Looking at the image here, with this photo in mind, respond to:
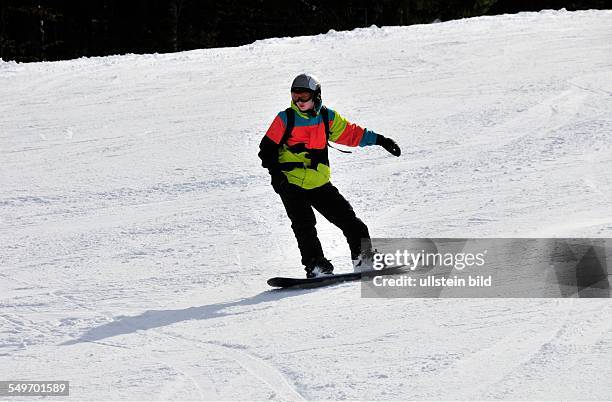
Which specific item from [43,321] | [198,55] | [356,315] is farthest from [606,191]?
[198,55]

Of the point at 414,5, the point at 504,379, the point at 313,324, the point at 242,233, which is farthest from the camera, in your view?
the point at 414,5

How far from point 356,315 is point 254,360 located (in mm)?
913

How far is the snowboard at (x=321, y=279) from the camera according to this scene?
22.5 feet

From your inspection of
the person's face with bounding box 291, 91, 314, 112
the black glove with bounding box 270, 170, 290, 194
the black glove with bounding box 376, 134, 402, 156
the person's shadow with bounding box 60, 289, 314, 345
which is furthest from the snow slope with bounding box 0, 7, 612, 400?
the person's face with bounding box 291, 91, 314, 112

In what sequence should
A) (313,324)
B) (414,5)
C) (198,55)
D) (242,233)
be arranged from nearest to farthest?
(313,324), (242,233), (198,55), (414,5)

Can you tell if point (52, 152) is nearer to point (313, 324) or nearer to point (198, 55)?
point (198, 55)

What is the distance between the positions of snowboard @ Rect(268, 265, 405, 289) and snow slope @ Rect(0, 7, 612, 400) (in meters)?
0.11

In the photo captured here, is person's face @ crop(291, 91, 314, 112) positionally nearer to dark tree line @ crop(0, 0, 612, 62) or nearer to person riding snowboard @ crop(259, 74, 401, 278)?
person riding snowboard @ crop(259, 74, 401, 278)

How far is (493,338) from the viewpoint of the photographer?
5.47 metres

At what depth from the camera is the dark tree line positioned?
26031 mm

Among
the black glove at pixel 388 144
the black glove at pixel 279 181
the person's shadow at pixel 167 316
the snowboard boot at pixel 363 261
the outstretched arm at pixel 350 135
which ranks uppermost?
the outstretched arm at pixel 350 135

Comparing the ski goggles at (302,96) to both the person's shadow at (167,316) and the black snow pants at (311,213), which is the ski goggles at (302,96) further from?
the person's shadow at (167,316)

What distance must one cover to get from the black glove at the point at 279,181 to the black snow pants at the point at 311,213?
0.10 feet

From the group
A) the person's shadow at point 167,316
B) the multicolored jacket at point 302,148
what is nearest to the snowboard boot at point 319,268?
Result: the person's shadow at point 167,316
